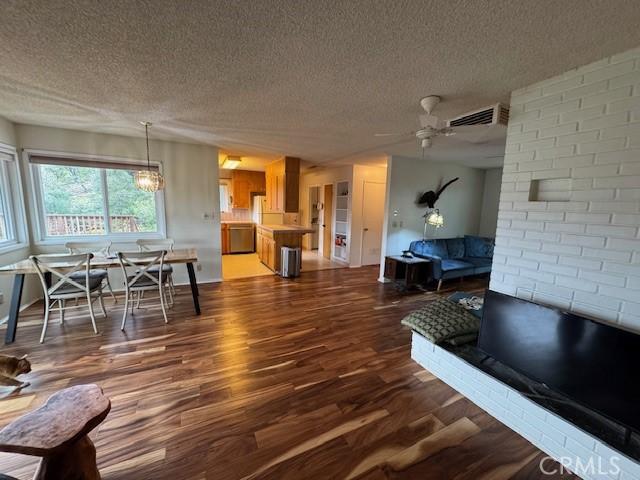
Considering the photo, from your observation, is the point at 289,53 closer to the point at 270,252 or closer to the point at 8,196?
the point at 8,196

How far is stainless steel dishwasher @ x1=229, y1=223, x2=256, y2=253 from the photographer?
730 centimetres

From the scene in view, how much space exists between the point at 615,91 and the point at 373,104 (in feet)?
5.48

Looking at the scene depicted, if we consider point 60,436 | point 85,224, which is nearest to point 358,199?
point 85,224

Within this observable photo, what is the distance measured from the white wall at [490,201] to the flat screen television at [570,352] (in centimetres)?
518

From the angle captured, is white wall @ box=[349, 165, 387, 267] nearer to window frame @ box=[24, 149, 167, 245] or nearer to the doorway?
the doorway

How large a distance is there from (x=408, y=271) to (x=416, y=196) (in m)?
1.83

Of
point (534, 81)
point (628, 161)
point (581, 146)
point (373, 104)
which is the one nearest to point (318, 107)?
point (373, 104)

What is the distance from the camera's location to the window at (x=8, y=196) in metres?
3.25

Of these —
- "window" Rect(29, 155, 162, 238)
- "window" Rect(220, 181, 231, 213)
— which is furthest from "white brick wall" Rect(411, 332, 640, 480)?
"window" Rect(220, 181, 231, 213)

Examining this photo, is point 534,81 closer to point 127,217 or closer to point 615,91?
point 615,91

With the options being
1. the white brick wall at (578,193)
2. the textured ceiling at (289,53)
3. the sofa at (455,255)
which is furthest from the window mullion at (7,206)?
the sofa at (455,255)

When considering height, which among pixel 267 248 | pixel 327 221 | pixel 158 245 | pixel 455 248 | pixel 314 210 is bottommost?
pixel 267 248

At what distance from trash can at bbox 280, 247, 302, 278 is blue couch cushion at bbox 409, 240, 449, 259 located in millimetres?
2324

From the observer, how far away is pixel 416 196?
5.41m
